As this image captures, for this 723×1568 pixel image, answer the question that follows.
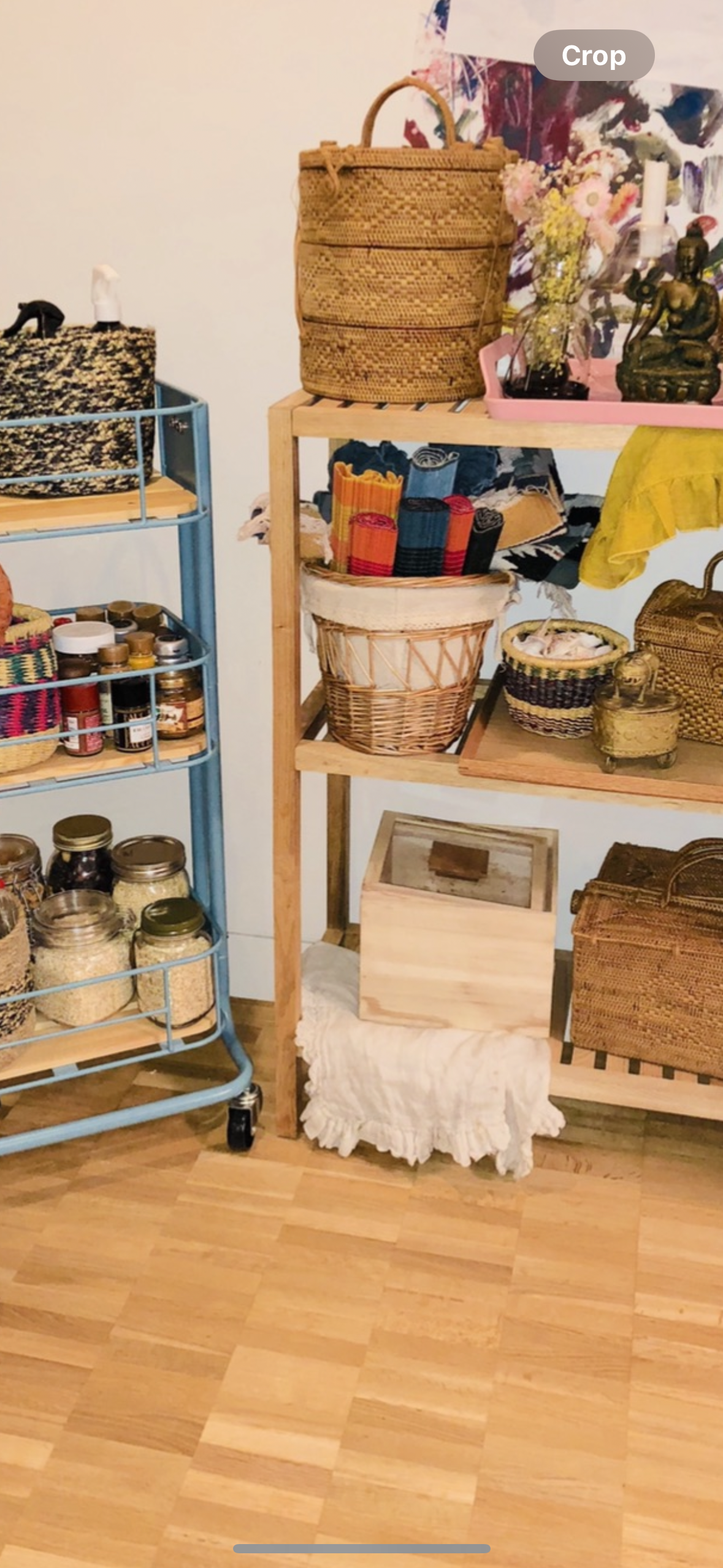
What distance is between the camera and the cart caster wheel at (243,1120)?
1.94m

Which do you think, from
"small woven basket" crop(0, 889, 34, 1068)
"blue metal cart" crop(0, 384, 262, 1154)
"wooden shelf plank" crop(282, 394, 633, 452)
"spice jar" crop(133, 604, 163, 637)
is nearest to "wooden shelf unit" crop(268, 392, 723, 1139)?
"wooden shelf plank" crop(282, 394, 633, 452)

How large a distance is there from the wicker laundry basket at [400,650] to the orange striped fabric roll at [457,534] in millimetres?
29

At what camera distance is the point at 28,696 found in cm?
170

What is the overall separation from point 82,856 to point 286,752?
0.37m

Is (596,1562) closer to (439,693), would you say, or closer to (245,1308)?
(245,1308)

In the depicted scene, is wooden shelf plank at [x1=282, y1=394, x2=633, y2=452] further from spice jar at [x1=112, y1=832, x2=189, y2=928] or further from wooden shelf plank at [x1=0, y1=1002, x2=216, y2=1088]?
wooden shelf plank at [x1=0, y1=1002, x2=216, y2=1088]

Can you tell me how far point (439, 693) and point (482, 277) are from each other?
49cm

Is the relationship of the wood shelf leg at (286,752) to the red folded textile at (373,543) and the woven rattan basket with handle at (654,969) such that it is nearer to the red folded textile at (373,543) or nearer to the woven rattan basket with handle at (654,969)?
the red folded textile at (373,543)

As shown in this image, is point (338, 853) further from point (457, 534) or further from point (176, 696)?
point (457, 534)

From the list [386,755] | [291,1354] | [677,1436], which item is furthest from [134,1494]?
[386,755]

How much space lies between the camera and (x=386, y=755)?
1.77m

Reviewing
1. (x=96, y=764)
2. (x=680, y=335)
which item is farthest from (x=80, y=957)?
(x=680, y=335)

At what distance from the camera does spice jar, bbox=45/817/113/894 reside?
6.38 feet

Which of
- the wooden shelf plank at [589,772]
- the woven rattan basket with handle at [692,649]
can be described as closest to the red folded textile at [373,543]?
the wooden shelf plank at [589,772]
